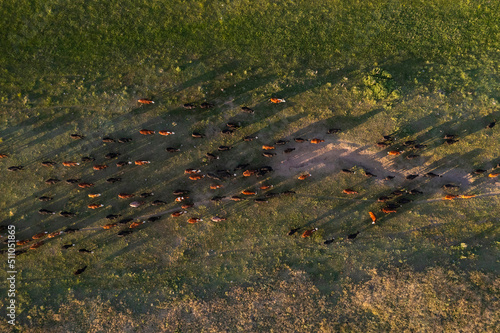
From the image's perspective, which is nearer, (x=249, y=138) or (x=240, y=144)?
(x=249, y=138)

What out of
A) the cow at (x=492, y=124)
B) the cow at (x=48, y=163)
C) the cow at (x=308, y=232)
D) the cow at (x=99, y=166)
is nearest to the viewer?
the cow at (x=99, y=166)

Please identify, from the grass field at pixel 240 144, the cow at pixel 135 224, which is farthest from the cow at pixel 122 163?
the cow at pixel 135 224

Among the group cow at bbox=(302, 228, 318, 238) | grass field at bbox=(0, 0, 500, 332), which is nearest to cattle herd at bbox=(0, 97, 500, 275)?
cow at bbox=(302, 228, 318, 238)

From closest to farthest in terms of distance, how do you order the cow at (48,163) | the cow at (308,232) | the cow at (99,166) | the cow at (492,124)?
the cow at (99,166) < the cow at (48,163) < the cow at (308,232) < the cow at (492,124)

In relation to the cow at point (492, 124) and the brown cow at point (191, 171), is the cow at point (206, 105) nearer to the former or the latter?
the brown cow at point (191, 171)

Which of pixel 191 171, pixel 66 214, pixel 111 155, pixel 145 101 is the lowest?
pixel 66 214

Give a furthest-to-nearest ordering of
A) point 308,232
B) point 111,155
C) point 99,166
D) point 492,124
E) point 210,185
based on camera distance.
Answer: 1. point 210,185
2. point 492,124
3. point 308,232
4. point 111,155
5. point 99,166

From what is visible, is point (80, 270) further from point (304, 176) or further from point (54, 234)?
point (304, 176)

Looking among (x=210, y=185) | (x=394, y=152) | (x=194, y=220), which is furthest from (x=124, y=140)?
(x=394, y=152)

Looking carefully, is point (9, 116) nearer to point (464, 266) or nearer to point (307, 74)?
point (307, 74)

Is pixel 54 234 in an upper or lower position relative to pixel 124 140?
lower
